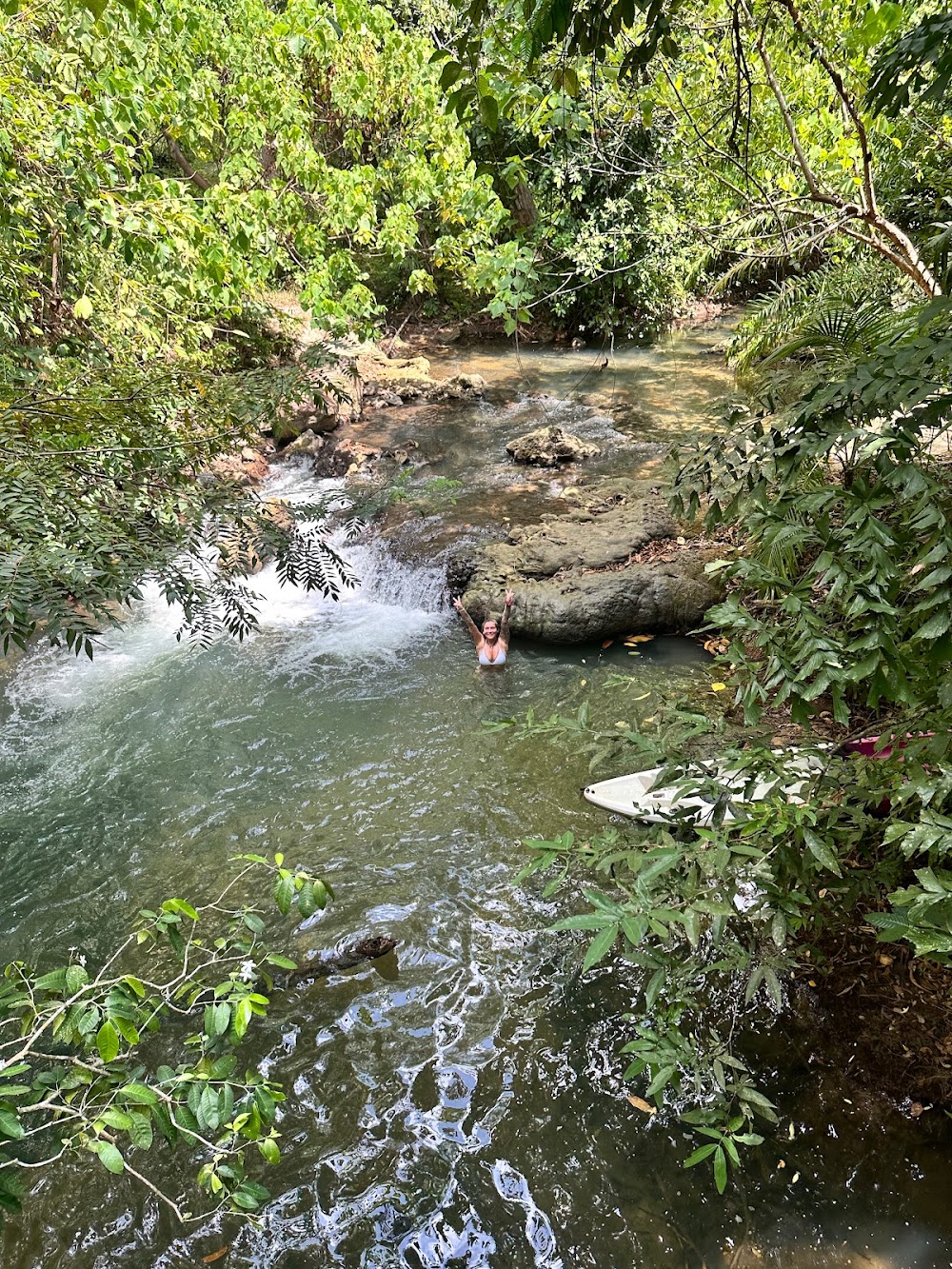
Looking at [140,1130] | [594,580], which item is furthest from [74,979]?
[594,580]

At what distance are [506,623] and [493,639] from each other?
32 centimetres

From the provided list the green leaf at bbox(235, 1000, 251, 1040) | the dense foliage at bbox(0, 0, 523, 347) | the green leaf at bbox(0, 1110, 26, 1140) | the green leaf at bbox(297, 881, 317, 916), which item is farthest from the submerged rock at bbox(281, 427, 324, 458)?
the green leaf at bbox(0, 1110, 26, 1140)

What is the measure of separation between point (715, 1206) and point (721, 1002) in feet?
2.74

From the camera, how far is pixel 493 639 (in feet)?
22.6

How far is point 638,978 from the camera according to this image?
11.9 ft

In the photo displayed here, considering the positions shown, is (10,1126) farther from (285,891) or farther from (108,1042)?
(285,891)

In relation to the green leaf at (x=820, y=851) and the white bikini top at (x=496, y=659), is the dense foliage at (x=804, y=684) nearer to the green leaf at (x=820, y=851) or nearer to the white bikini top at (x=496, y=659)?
the green leaf at (x=820, y=851)

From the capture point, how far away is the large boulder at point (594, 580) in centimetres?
706

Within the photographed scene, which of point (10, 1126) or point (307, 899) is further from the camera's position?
point (307, 899)

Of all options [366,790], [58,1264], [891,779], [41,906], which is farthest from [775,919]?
[41,906]

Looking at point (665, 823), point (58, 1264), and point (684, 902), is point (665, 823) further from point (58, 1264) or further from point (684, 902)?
point (58, 1264)

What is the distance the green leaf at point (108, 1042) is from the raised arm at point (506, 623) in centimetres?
566

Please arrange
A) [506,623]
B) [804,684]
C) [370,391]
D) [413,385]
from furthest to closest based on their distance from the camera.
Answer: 1. [413,385]
2. [370,391]
3. [506,623]
4. [804,684]

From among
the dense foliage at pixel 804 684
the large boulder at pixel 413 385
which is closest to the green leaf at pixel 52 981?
Result: the dense foliage at pixel 804 684
